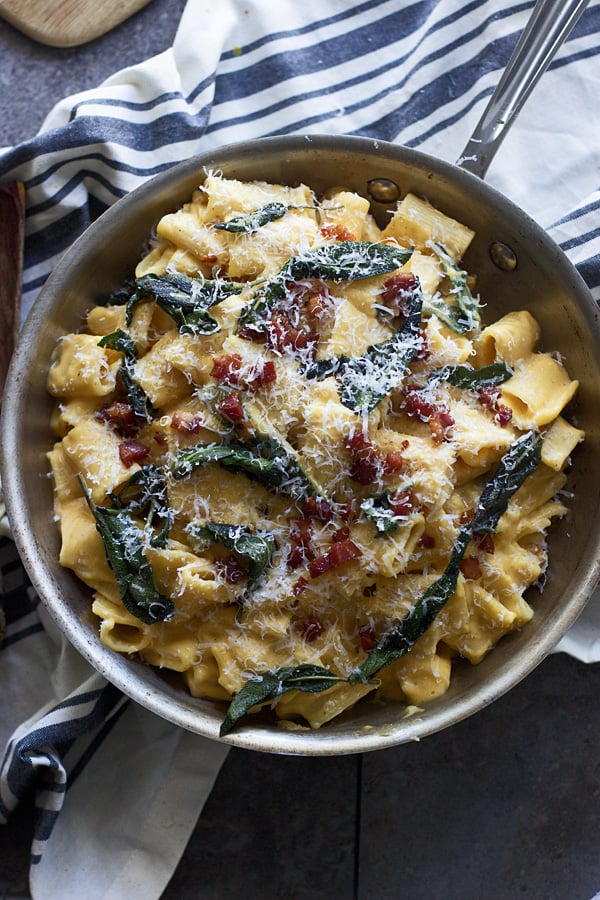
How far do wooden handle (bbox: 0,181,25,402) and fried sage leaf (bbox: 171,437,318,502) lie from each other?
4.16ft

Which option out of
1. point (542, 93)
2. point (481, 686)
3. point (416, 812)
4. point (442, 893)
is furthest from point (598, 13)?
point (442, 893)

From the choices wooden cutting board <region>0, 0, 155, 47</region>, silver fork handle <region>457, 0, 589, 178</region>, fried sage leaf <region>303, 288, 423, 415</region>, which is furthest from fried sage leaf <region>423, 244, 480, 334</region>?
wooden cutting board <region>0, 0, 155, 47</region>

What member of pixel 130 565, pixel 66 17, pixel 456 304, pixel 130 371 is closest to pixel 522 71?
pixel 456 304

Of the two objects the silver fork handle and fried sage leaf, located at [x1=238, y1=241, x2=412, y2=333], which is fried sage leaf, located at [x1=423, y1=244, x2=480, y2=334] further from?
the silver fork handle

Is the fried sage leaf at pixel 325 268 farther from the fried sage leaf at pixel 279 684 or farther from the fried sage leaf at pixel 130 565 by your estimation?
the fried sage leaf at pixel 279 684

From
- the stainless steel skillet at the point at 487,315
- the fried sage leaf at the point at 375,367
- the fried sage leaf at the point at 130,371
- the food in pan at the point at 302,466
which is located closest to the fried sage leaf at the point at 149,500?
the food in pan at the point at 302,466

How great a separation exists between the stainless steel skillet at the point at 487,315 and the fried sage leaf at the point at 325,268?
1.63 ft

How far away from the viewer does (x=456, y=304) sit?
10.9 feet

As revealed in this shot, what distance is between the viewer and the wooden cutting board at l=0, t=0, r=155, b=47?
402cm

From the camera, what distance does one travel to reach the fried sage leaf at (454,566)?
2961 mm

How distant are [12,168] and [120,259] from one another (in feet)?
2.31

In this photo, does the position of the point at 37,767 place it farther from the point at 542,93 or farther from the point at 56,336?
the point at 542,93

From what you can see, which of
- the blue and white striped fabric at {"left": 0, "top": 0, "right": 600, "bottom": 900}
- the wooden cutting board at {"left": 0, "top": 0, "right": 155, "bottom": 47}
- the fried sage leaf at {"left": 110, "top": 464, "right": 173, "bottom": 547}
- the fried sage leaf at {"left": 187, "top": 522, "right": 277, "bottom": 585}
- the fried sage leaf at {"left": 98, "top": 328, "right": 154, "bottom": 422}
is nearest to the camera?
the fried sage leaf at {"left": 187, "top": 522, "right": 277, "bottom": 585}

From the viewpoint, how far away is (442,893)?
382 cm
